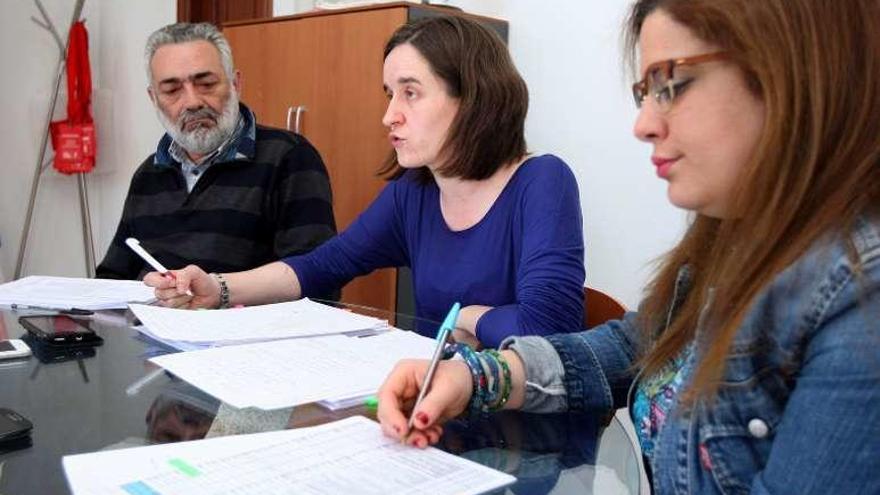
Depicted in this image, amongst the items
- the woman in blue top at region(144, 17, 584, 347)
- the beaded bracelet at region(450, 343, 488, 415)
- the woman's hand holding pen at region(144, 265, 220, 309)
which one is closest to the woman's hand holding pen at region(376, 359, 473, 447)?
the beaded bracelet at region(450, 343, 488, 415)

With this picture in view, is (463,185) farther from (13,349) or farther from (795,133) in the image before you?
(795,133)

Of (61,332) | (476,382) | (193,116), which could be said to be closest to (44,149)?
(193,116)

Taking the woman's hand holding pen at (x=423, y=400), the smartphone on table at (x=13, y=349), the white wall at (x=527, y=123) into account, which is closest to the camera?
the woman's hand holding pen at (x=423, y=400)

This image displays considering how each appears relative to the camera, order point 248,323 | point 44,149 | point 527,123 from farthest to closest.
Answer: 1. point 44,149
2. point 527,123
3. point 248,323

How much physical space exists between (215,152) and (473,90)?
2.90 ft

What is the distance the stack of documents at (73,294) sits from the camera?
55.3 inches

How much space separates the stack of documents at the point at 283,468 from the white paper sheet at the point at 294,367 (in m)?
0.11

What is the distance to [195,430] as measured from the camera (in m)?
0.83

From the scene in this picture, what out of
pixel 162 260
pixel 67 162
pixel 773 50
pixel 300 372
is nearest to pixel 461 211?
pixel 300 372

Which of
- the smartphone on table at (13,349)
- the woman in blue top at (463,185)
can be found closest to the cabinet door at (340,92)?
the woman in blue top at (463,185)

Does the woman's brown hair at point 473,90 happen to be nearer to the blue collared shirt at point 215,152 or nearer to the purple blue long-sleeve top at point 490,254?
the purple blue long-sleeve top at point 490,254

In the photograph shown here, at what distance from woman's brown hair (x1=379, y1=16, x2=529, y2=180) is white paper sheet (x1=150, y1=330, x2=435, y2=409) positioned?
45cm

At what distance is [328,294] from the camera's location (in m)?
1.77

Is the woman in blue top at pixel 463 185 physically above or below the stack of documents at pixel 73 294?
above
